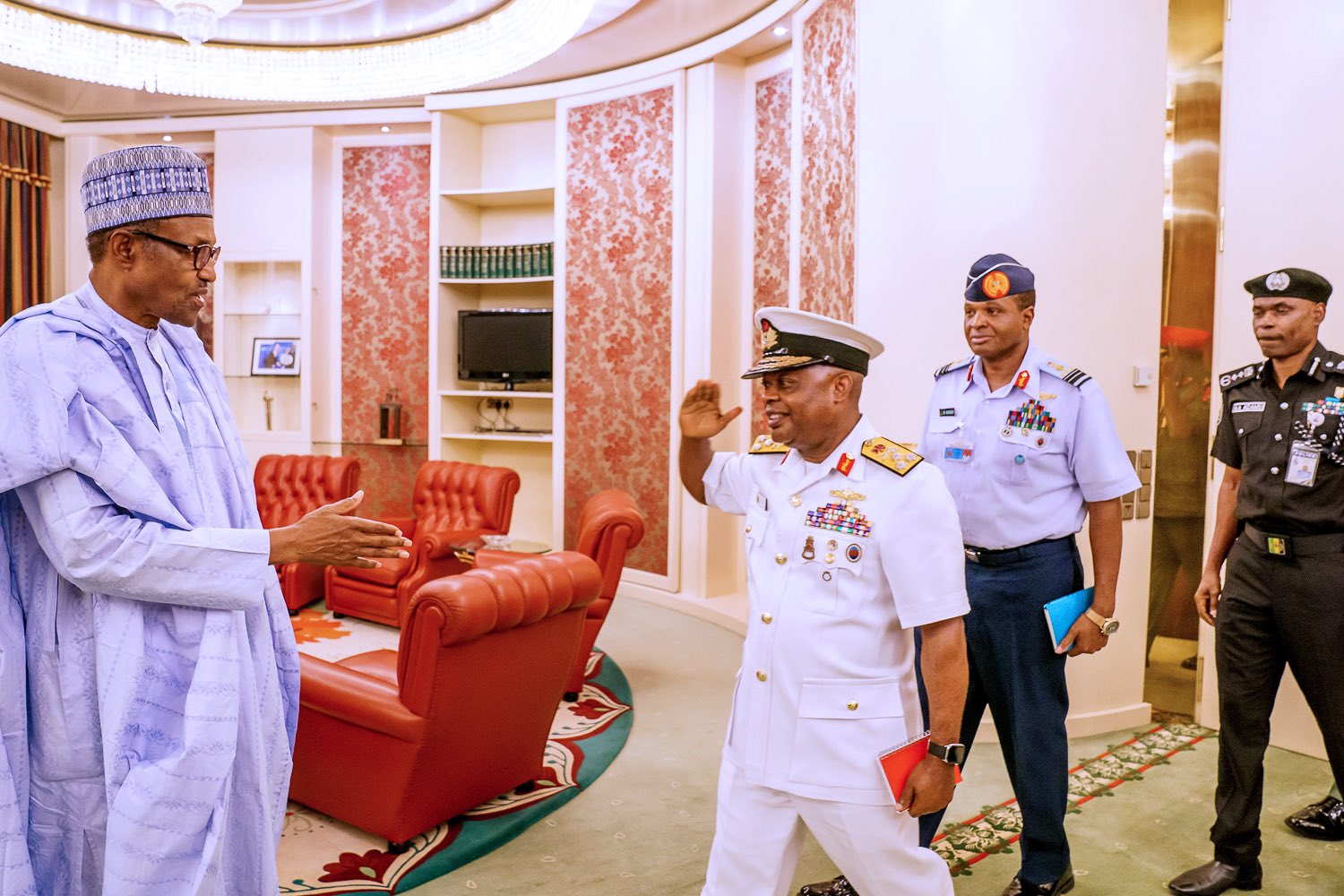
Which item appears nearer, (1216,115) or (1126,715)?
(1126,715)

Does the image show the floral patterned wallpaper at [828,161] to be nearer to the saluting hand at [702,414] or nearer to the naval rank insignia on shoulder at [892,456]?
the saluting hand at [702,414]

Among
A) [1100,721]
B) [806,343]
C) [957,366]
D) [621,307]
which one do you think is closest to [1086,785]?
[1100,721]

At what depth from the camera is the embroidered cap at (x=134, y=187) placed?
5.31 ft

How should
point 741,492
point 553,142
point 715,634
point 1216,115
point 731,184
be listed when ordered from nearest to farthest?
1. point 741,492
2. point 1216,115
3. point 715,634
4. point 731,184
5. point 553,142

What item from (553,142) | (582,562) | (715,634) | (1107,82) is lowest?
(715,634)

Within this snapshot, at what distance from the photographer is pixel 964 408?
8.50 feet

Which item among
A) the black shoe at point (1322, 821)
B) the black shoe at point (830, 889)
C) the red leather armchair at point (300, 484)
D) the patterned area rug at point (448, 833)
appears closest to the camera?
the black shoe at point (830, 889)

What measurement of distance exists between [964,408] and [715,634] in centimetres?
334

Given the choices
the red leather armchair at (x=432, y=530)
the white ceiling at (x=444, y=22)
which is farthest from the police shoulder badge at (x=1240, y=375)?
the red leather armchair at (x=432, y=530)

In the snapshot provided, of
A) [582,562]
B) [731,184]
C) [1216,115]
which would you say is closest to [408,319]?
[731,184]

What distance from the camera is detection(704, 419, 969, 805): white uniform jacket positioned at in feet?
5.36

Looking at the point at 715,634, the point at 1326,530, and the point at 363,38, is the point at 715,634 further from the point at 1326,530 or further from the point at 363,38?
the point at 363,38

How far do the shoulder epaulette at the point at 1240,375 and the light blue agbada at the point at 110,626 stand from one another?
106 inches

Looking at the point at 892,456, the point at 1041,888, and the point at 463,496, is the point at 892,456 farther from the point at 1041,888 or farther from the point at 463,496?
the point at 463,496
